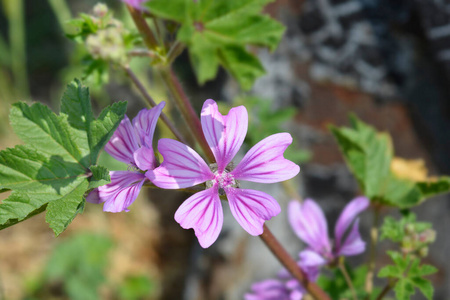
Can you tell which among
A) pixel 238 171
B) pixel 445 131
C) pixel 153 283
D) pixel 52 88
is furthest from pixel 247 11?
pixel 52 88

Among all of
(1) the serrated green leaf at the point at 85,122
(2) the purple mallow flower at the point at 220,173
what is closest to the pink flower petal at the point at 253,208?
(2) the purple mallow flower at the point at 220,173

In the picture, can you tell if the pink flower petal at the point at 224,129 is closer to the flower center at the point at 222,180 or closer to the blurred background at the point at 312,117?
the flower center at the point at 222,180

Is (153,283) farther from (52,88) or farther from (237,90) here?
(52,88)

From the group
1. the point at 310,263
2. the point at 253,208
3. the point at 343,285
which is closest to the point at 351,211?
the point at 310,263

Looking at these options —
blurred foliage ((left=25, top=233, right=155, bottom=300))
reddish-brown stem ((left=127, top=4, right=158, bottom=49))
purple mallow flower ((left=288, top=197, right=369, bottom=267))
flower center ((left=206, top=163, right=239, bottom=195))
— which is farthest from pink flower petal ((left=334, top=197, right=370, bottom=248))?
blurred foliage ((left=25, top=233, right=155, bottom=300))

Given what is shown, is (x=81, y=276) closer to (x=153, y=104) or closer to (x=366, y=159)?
(x=366, y=159)
